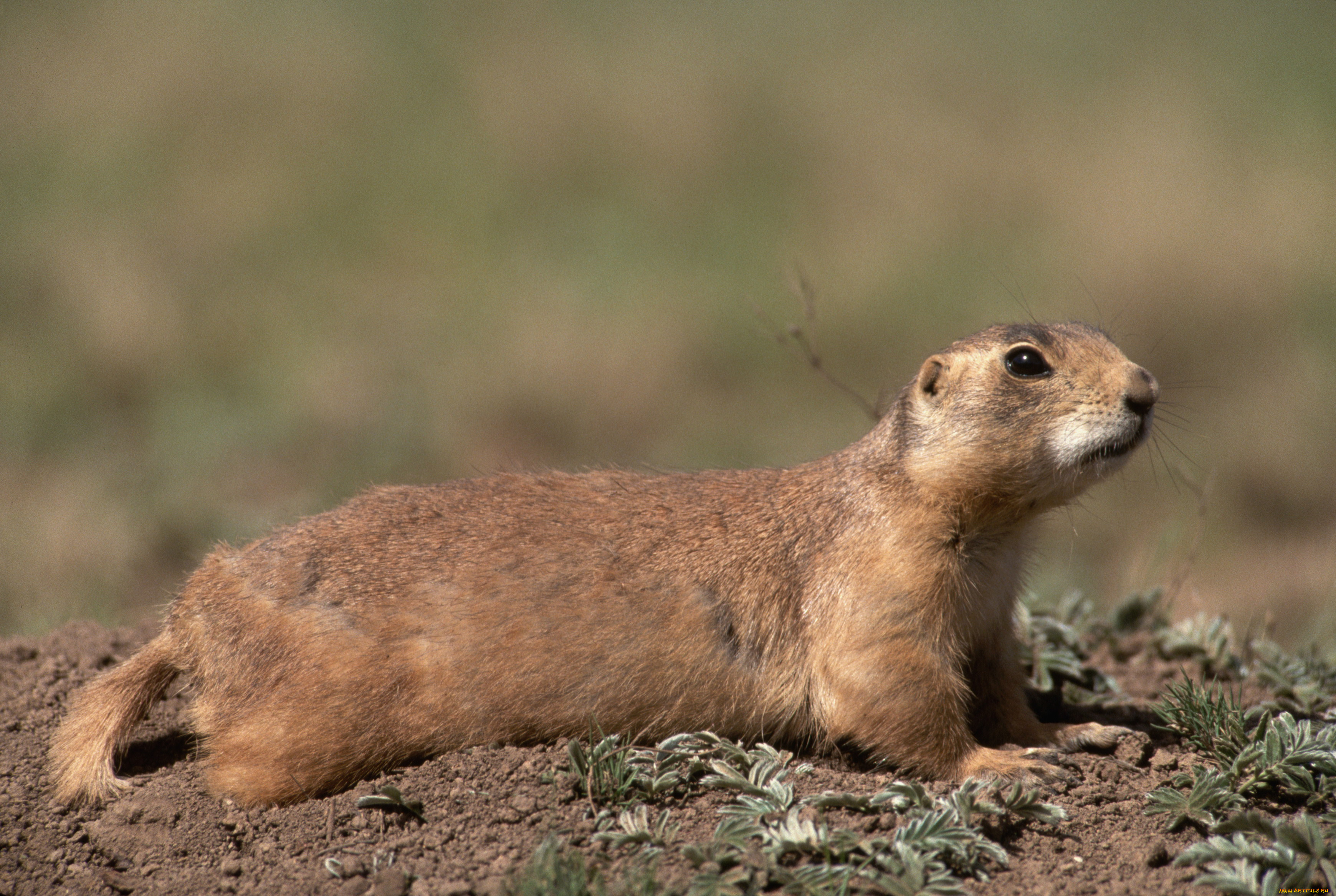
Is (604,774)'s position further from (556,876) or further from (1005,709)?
(1005,709)

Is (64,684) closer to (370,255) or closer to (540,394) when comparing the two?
(540,394)

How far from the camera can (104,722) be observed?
4.69 meters

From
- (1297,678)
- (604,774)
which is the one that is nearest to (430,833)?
(604,774)

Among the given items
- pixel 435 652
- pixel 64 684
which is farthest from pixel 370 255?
pixel 435 652

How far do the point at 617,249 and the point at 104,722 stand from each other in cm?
904

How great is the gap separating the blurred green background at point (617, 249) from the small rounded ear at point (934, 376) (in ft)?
7.61

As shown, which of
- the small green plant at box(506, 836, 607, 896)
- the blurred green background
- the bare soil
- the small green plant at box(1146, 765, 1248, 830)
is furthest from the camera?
the blurred green background

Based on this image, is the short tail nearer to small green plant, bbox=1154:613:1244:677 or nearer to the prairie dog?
the prairie dog

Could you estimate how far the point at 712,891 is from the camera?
3.60m

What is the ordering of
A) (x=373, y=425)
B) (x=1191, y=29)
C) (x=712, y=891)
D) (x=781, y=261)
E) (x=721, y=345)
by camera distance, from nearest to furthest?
1. (x=712, y=891)
2. (x=373, y=425)
3. (x=721, y=345)
4. (x=781, y=261)
5. (x=1191, y=29)

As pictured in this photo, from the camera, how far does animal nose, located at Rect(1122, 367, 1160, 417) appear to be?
177 inches

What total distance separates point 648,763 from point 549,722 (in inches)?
17.7

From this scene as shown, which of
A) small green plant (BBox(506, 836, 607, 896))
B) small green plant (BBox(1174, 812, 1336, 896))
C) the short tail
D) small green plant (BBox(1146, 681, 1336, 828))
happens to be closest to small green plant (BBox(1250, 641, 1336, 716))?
small green plant (BBox(1146, 681, 1336, 828))

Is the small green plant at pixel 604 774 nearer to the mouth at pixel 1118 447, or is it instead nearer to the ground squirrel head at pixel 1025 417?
the ground squirrel head at pixel 1025 417
